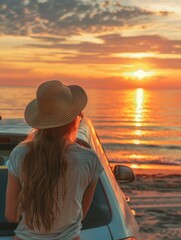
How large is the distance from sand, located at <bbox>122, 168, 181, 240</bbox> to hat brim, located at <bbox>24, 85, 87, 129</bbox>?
5.12 meters

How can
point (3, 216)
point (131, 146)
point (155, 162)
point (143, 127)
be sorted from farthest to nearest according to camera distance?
1. point (143, 127)
2. point (131, 146)
3. point (155, 162)
4. point (3, 216)

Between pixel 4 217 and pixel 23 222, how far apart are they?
37 centimetres

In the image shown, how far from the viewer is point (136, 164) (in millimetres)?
23281

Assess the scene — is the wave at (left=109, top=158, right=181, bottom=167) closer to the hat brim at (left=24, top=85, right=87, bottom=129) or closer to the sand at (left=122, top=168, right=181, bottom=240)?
the sand at (left=122, top=168, right=181, bottom=240)

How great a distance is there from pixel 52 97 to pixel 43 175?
15.8 inches

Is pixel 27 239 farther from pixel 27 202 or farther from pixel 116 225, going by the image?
pixel 116 225

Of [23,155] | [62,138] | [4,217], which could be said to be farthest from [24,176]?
[4,217]

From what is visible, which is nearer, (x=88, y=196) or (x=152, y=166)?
(x=88, y=196)

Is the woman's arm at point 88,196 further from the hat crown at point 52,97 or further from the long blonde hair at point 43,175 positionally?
the hat crown at point 52,97

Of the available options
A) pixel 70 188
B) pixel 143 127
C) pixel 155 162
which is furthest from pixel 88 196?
pixel 143 127

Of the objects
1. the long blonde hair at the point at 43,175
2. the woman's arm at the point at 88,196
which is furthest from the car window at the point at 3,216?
the woman's arm at the point at 88,196

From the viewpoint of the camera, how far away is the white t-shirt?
8.66 ft

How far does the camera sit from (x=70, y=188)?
265 centimetres

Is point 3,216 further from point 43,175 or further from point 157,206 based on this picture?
point 157,206
